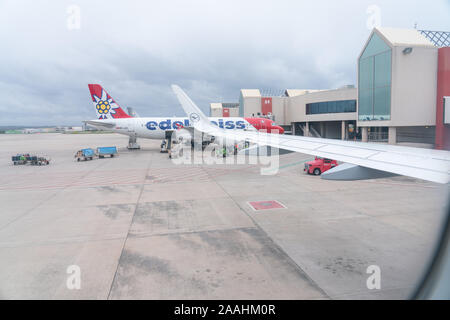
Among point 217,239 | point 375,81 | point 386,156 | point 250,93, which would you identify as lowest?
point 217,239

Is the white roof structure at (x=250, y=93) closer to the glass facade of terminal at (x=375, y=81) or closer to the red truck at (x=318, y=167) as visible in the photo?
the glass facade of terminal at (x=375, y=81)

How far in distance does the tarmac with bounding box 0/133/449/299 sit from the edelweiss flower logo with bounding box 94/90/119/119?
843 inches

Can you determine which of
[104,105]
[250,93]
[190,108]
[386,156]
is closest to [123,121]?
[104,105]

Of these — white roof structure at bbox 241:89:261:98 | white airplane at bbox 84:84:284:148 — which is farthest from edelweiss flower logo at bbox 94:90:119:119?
white roof structure at bbox 241:89:261:98

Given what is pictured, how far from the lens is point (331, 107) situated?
45.7m

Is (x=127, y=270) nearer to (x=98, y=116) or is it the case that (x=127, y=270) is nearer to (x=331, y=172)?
(x=331, y=172)

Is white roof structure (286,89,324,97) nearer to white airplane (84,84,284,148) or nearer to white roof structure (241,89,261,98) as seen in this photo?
white roof structure (241,89,261,98)

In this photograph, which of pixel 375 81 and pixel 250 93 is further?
pixel 250 93

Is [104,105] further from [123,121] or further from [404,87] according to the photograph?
[404,87]

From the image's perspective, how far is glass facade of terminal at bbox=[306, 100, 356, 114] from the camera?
4247 cm

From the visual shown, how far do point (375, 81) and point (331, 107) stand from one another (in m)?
15.9

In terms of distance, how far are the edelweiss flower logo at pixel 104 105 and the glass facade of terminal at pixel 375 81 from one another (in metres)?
30.4

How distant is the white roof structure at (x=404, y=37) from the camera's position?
26.5m
